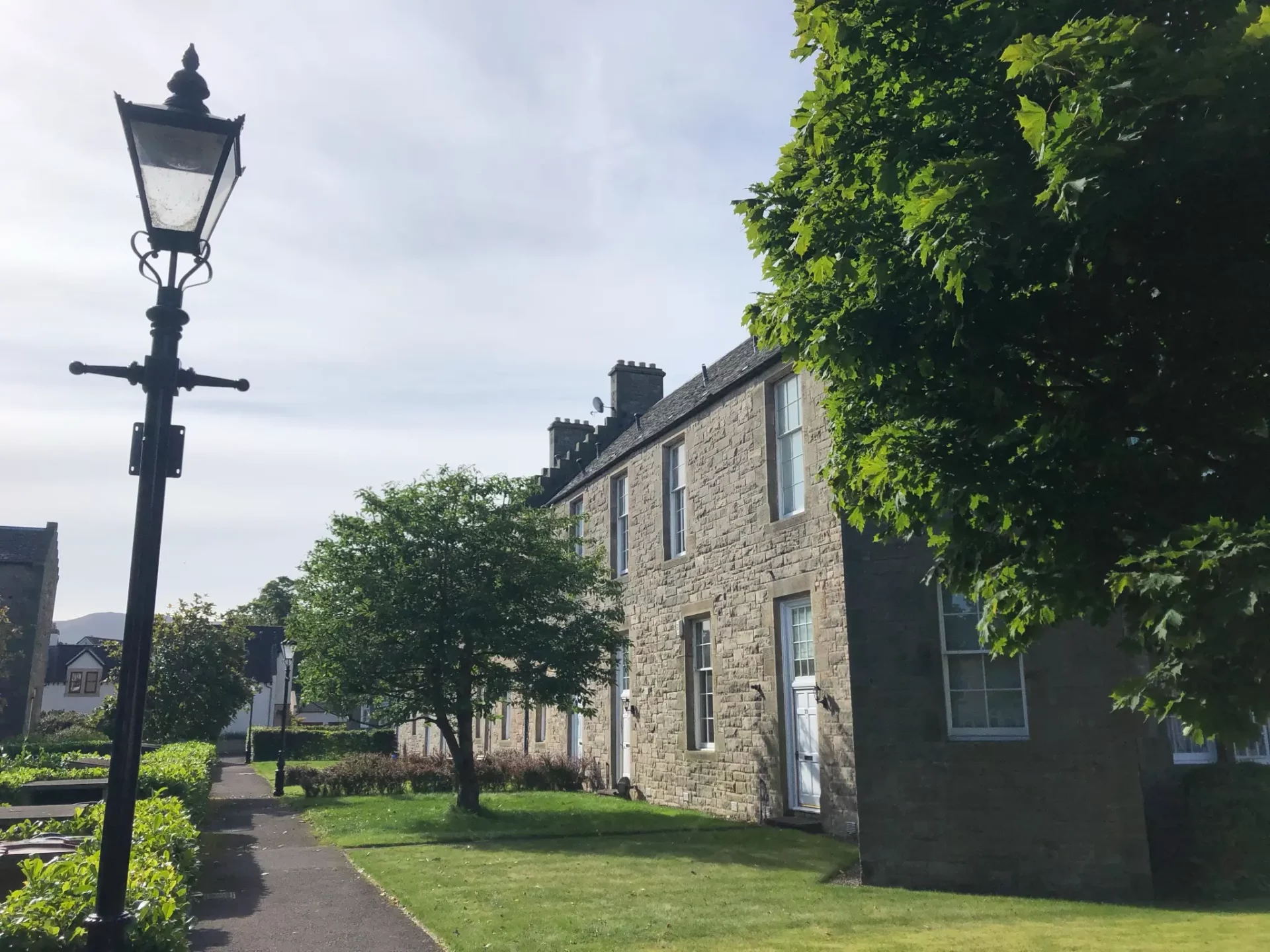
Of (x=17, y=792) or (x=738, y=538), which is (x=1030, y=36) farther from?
(x=17, y=792)

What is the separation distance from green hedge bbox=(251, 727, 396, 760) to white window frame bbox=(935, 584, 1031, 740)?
33.3 metres

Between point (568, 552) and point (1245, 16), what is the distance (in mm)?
15810

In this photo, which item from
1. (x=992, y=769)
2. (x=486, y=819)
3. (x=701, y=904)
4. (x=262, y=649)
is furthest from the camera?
(x=262, y=649)

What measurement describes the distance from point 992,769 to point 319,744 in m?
36.8

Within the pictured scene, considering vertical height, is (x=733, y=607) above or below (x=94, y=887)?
above

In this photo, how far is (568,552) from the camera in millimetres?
19453

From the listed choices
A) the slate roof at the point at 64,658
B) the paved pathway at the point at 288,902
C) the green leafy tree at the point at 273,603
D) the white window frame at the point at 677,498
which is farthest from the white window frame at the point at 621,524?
the green leafy tree at the point at 273,603

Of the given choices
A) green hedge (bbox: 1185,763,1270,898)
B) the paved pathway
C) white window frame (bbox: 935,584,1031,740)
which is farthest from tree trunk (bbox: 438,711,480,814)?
green hedge (bbox: 1185,763,1270,898)

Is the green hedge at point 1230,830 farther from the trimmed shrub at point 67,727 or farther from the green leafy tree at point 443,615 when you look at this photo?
the trimmed shrub at point 67,727

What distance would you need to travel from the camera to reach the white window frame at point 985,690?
37.5ft

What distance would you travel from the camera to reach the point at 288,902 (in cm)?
1016

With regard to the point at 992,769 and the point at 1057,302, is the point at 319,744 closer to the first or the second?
the point at 992,769

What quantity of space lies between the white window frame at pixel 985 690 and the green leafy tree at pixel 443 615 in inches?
304

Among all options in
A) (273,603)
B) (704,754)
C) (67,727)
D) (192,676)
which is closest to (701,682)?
(704,754)
